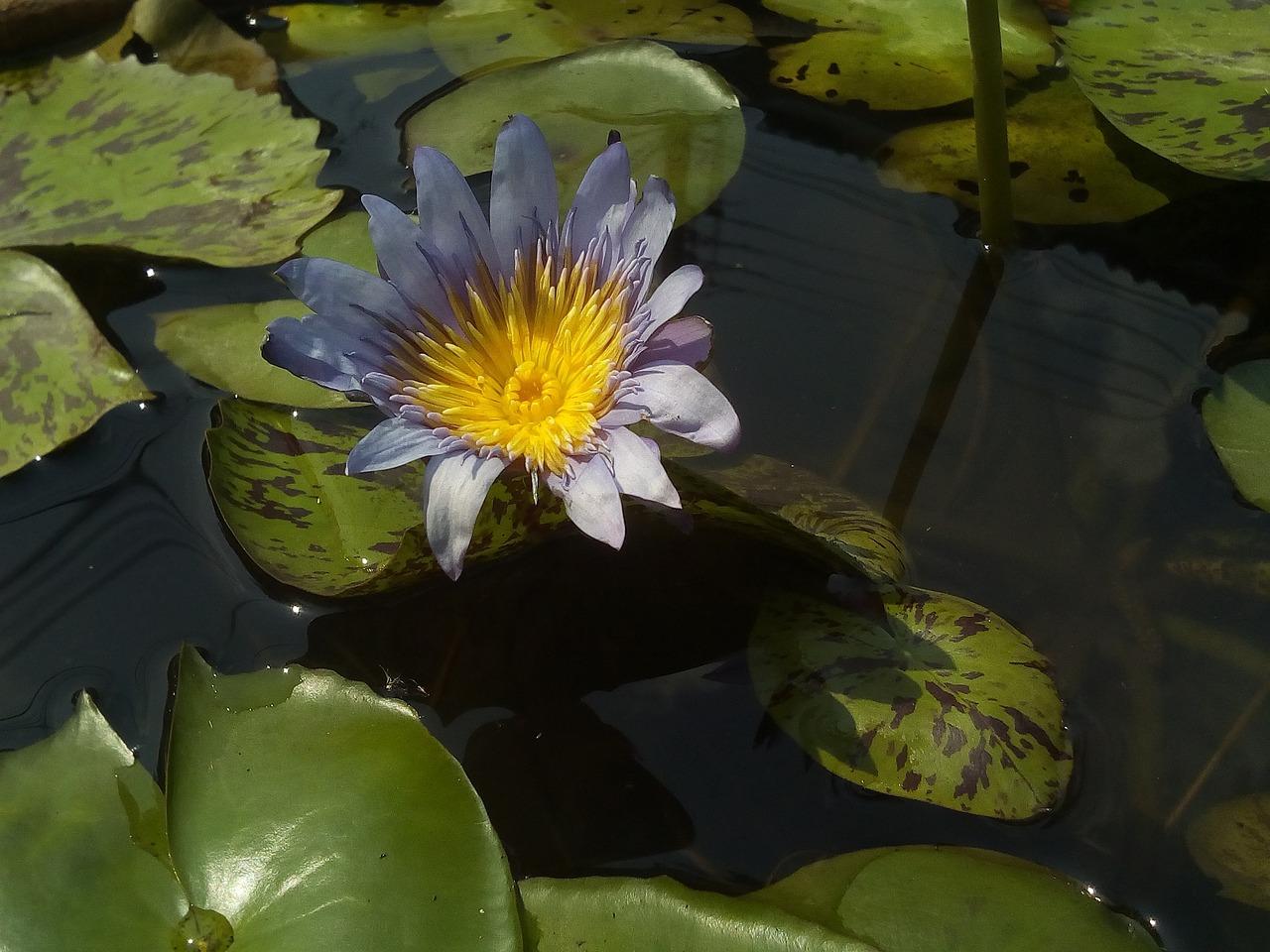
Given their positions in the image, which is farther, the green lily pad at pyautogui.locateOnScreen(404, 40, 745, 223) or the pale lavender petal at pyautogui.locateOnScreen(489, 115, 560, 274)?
the green lily pad at pyautogui.locateOnScreen(404, 40, 745, 223)

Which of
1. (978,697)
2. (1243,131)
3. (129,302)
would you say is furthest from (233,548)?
(1243,131)

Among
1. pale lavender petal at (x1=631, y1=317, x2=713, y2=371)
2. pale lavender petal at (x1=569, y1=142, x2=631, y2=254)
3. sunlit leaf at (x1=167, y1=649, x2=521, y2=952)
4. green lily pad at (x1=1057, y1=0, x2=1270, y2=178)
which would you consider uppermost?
green lily pad at (x1=1057, y1=0, x2=1270, y2=178)

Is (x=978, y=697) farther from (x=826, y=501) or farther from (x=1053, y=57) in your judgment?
(x=1053, y=57)

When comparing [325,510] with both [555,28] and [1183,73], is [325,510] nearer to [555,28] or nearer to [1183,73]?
[555,28]

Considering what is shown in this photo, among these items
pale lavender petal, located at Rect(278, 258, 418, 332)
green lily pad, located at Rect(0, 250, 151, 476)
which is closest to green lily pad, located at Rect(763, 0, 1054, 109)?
pale lavender petal, located at Rect(278, 258, 418, 332)

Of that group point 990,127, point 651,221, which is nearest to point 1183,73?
point 990,127

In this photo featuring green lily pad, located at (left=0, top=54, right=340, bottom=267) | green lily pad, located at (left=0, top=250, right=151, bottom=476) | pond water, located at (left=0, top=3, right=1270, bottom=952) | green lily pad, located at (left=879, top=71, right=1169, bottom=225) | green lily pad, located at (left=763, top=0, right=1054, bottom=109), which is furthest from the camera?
green lily pad, located at (left=763, top=0, right=1054, bottom=109)

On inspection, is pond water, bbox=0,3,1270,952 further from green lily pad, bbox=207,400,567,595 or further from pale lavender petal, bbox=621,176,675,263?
pale lavender petal, bbox=621,176,675,263
